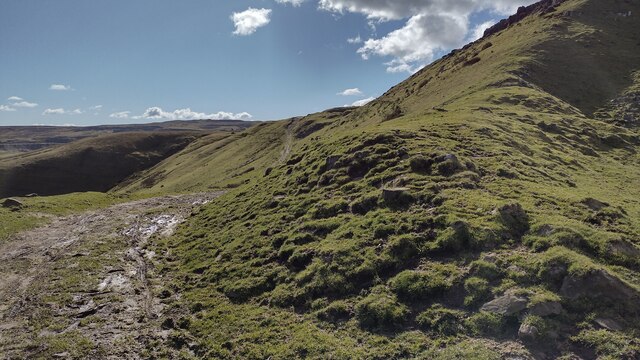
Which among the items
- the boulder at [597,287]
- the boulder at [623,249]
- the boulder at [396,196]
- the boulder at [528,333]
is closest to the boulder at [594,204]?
the boulder at [623,249]

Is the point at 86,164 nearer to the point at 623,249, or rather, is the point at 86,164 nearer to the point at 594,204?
the point at 594,204

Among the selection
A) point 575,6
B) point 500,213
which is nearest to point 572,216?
point 500,213

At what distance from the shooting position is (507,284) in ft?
58.0

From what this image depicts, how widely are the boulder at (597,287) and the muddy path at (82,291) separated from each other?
19.3 metres

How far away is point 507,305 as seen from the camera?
54.6 feet

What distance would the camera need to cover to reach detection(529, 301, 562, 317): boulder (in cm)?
1609

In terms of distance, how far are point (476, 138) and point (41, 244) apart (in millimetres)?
42828

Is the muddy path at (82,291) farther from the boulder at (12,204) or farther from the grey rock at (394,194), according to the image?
the grey rock at (394,194)

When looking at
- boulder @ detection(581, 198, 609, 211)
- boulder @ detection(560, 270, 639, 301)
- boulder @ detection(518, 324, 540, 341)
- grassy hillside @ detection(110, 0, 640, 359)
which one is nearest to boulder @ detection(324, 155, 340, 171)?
grassy hillside @ detection(110, 0, 640, 359)

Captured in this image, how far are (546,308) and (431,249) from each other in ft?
21.0

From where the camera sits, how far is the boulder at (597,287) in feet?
54.1

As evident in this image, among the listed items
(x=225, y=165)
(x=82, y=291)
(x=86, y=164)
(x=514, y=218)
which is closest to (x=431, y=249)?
(x=514, y=218)

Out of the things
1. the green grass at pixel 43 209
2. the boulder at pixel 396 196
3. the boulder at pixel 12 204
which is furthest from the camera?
the boulder at pixel 12 204

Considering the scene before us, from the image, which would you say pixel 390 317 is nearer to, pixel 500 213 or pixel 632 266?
pixel 500 213
